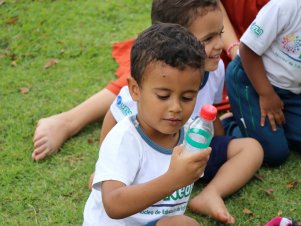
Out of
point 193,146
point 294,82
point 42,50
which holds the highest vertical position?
point 193,146

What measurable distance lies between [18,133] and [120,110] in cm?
82

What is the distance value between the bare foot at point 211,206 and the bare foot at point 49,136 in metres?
0.89


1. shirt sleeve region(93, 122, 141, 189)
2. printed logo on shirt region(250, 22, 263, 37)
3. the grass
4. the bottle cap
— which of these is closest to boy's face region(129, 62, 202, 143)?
shirt sleeve region(93, 122, 141, 189)

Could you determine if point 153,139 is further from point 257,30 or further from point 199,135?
point 257,30

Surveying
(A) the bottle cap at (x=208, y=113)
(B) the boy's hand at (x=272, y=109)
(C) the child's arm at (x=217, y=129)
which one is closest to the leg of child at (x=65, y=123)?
(C) the child's arm at (x=217, y=129)

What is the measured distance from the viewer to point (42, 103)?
11.8ft

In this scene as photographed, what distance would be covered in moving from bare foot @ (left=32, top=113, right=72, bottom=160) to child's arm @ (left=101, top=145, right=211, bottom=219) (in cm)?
116

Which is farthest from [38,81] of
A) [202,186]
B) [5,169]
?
[202,186]

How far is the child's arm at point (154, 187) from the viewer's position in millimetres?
1743

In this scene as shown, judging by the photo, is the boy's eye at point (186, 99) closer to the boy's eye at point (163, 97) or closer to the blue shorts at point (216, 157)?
the boy's eye at point (163, 97)

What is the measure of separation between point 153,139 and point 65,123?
1211mm

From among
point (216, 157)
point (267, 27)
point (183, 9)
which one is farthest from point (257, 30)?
point (216, 157)

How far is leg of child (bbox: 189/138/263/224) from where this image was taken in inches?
103

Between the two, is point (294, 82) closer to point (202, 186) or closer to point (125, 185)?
point (202, 186)
